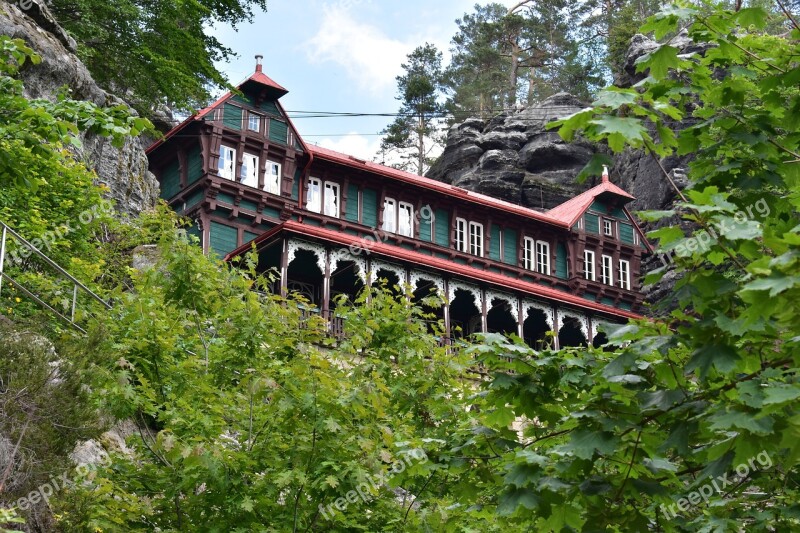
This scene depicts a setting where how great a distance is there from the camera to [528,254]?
43094mm

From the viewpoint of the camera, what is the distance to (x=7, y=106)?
9.80 metres

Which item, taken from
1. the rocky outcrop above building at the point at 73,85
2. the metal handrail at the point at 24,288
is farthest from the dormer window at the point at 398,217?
the metal handrail at the point at 24,288

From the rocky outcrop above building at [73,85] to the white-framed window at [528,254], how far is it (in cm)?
1719

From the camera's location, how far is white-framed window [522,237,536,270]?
4269 cm

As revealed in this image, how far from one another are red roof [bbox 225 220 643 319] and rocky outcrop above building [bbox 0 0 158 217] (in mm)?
4235

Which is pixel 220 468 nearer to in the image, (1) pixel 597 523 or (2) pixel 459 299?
(1) pixel 597 523

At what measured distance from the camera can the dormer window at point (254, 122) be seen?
37.7 metres

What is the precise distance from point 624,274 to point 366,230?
512 inches

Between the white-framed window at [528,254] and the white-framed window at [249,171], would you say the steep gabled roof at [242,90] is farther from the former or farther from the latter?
the white-framed window at [528,254]

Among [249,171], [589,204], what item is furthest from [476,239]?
[249,171]

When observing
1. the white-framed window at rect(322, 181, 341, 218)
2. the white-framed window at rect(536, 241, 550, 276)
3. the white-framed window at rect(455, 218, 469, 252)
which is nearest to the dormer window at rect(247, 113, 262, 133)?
the white-framed window at rect(322, 181, 341, 218)

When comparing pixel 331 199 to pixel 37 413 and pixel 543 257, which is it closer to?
pixel 543 257

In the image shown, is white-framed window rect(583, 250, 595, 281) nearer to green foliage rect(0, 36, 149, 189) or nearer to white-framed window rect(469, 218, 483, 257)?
white-framed window rect(469, 218, 483, 257)

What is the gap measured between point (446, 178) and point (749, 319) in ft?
164
